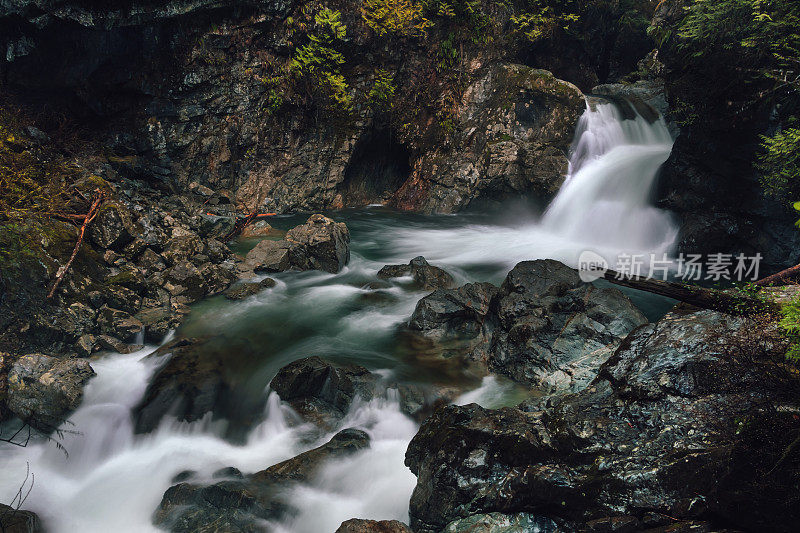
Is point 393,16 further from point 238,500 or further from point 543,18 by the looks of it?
point 238,500

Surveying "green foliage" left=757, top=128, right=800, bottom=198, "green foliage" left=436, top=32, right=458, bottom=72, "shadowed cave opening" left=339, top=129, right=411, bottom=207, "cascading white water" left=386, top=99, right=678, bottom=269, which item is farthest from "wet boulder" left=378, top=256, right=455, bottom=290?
"green foliage" left=436, top=32, right=458, bottom=72

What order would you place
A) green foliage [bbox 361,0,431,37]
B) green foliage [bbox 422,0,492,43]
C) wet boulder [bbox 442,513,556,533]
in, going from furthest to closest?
green foliage [bbox 422,0,492,43] < green foliage [bbox 361,0,431,37] < wet boulder [bbox 442,513,556,533]

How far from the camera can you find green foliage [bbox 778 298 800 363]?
7.52 ft

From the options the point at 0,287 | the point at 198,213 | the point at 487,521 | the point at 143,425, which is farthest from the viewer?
the point at 198,213

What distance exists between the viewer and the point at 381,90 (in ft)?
46.4

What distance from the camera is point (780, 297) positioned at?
9.73 ft

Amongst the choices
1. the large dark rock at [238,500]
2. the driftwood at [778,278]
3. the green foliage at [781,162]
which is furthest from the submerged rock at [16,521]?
the green foliage at [781,162]

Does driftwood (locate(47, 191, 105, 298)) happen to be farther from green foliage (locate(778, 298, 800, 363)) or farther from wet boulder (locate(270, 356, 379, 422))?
green foliage (locate(778, 298, 800, 363))

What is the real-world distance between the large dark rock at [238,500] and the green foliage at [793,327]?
12.1 feet

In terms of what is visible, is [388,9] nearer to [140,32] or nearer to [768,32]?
[140,32]

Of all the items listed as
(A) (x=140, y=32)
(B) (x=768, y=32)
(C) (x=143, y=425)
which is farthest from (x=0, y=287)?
(B) (x=768, y=32)

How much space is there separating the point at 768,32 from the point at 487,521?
338 inches

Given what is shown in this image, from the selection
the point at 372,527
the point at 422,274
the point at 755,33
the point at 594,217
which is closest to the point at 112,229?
the point at 422,274

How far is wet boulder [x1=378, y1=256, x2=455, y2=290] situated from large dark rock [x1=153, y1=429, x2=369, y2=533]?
4500mm
